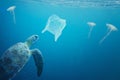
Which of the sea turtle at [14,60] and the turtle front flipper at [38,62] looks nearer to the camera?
the sea turtle at [14,60]

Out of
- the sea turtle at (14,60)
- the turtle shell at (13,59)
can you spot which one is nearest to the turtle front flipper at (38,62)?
the sea turtle at (14,60)

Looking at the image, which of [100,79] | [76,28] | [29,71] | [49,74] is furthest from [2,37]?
[76,28]

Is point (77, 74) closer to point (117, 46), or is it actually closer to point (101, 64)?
point (101, 64)

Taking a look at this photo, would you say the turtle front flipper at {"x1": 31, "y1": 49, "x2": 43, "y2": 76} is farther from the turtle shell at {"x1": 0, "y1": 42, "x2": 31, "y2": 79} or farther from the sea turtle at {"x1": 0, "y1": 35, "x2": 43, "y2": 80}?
the turtle shell at {"x1": 0, "y1": 42, "x2": 31, "y2": 79}

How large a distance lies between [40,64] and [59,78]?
28.8 feet

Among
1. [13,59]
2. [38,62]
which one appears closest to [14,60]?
[13,59]

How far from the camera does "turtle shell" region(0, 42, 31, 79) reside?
244 inches

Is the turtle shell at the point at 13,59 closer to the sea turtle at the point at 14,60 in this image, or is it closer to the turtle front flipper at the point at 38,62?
the sea turtle at the point at 14,60

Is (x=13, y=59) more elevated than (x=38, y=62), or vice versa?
(x=13, y=59)

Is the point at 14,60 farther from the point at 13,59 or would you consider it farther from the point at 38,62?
the point at 38,62

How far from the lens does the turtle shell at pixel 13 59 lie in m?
6.21

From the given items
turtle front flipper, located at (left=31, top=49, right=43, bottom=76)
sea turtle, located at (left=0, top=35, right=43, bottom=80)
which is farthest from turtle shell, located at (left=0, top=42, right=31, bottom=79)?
turtle front flipper, located at (left=31, top=49, right=43, bottom=76)

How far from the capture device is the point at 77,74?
16.3 metres

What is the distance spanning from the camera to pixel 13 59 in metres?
6.44
